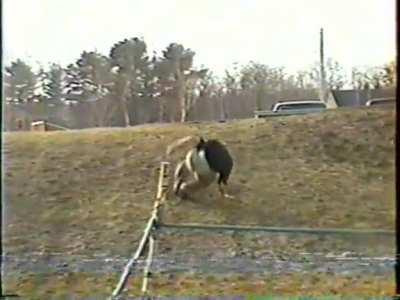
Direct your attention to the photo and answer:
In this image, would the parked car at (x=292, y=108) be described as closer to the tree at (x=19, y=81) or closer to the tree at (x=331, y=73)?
the tree at (x=331, y=73)

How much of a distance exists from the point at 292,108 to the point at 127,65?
46 centimetres

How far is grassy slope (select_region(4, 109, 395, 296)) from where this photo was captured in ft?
6.94

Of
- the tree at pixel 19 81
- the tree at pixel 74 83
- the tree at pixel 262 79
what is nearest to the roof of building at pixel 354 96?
the tree at pixel 262 79

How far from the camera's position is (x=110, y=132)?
215 cm

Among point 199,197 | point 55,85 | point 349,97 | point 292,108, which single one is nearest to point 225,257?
point 199,197

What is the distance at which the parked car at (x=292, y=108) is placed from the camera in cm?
212

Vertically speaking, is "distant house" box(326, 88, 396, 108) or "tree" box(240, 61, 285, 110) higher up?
"tree" box(240, 61, 285, 110)

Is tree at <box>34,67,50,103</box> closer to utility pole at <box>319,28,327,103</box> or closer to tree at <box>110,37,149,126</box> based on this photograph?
tree at <box>110,37,149,126</box>

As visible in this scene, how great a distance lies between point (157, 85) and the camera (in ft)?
7.07

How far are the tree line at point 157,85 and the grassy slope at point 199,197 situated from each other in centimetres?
5

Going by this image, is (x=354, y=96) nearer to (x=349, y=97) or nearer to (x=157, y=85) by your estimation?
(x=349, y=97)

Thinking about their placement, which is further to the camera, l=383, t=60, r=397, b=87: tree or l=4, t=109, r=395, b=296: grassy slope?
l=4, t=109, r=395, b=296: grassy slope

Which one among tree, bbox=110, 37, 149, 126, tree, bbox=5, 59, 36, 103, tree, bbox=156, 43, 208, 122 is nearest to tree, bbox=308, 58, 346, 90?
tree, bbox=156, 43, 208, 122

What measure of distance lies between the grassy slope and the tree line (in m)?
0.05
